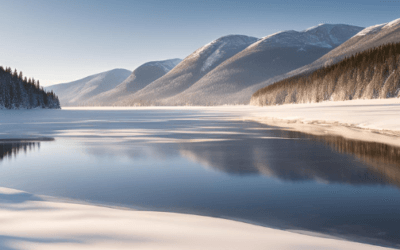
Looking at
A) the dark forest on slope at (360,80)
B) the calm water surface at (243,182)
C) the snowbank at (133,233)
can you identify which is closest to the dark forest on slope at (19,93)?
the dark forest on slope at (360,80)

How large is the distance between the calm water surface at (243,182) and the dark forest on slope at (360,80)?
1816 inches

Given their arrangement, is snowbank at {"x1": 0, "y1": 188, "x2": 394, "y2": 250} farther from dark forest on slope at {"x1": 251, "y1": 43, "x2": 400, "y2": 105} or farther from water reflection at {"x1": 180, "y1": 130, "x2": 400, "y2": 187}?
dark forest on slope at {"x1": 251, "y1": 43, "x2": 400, "y2": 105}

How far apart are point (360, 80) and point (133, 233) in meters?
70.5

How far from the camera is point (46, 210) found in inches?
265

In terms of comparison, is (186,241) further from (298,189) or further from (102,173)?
(102,173)

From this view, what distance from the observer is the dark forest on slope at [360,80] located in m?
56.6

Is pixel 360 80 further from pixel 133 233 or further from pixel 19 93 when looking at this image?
pixel 19 93

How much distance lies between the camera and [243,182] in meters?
10.1

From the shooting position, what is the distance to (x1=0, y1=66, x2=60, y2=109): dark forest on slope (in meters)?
109

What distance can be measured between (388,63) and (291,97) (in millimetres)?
45799

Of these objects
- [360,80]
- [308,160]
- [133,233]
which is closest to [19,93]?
[360,80]

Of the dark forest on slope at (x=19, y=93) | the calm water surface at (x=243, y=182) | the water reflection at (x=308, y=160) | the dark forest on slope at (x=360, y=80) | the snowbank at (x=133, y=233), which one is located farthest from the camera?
the dark forest on slope at (x=19, y=93)

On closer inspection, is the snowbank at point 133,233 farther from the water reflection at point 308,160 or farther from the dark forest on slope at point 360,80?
the dark forest on slope at point 360,80

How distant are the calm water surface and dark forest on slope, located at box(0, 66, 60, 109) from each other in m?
108
